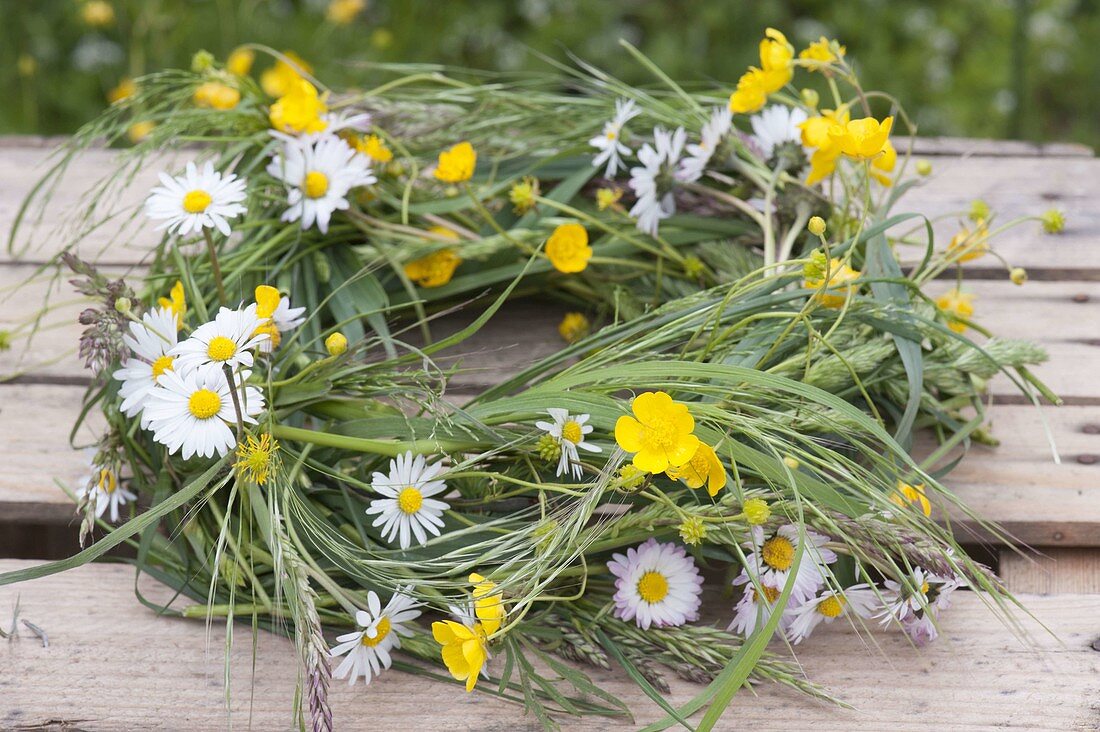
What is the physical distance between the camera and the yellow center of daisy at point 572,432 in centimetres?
88

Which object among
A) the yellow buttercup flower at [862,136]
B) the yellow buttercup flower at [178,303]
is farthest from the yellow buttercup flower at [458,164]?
the yellow buttercup flower at [862,136]

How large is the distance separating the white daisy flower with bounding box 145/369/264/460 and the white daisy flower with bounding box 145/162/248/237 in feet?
0.59

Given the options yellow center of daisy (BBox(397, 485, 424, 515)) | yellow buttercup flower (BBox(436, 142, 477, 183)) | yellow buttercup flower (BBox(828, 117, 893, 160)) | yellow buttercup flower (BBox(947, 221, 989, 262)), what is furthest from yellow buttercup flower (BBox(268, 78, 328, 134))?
yellow buttercup flower (BBox(947, 221, 989, 262))

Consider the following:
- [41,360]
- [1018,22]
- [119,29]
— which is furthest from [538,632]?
[119,29]

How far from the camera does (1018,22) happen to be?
197 centimetres

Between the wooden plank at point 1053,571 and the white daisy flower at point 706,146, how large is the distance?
52 cm

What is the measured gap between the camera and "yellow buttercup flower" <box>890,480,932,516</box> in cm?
88

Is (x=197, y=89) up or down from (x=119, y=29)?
down

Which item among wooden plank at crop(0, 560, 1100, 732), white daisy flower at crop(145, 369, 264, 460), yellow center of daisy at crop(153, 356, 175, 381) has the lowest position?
wooden plank at crop(0, 560, 1100, 732)

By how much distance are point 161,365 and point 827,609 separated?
2.05 feet

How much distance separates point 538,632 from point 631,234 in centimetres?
48

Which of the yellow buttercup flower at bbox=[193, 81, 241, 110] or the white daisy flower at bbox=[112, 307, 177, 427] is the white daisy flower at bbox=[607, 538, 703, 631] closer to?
the white daisy flower at bbox=[112, 307, 177, 427]

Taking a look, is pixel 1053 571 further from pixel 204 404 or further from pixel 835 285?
pixel 204 404

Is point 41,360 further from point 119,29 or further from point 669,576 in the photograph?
point 119,29
